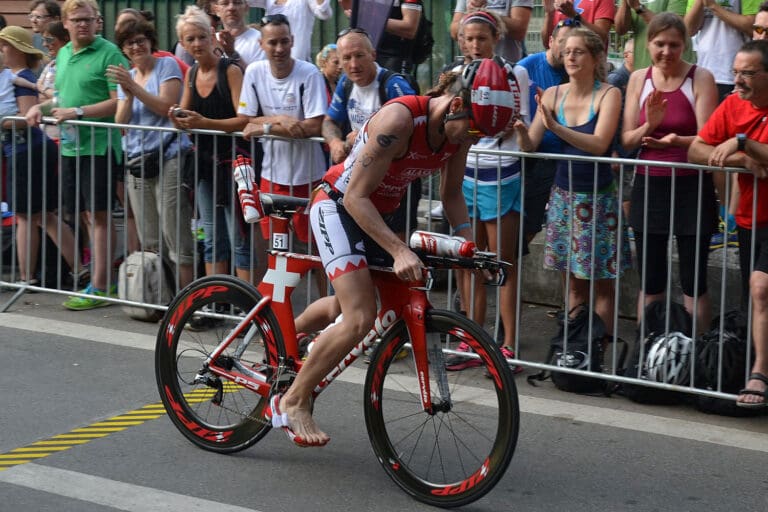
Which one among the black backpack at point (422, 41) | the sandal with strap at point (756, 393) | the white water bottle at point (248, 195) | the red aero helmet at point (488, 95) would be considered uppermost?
the black backpack at point (422, 41)

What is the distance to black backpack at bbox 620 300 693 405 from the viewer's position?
21.4 ft

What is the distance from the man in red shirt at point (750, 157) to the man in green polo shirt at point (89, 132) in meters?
4.22

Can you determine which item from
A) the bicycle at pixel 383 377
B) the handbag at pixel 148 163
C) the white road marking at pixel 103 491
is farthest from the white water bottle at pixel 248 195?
the handbag at pixel 148 163

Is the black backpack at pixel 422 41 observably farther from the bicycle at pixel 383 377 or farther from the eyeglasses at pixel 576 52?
the bicycle at pixel 383 377

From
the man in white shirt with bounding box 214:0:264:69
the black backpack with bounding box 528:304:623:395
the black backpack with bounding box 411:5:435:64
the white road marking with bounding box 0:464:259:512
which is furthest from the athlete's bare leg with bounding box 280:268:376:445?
the black backpack with bounding box 411:5:435:64

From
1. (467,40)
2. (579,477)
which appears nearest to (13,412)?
(579,477)

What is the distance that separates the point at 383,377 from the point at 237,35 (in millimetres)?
5004

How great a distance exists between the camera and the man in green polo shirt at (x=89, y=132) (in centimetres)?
864

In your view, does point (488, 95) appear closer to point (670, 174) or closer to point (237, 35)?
point (670, 174)

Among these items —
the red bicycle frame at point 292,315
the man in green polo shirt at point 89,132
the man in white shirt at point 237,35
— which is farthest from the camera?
the man in white shirt at point 237,35

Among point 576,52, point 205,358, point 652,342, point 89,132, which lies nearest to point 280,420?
point 205,358

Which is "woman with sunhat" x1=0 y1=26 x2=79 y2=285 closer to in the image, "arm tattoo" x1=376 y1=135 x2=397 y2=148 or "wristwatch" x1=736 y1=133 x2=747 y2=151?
"arm tattoo" x1=376 y1=135 x2=397 y2=148

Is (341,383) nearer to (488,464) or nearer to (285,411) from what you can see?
(285,411)

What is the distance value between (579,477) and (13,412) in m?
2.93
